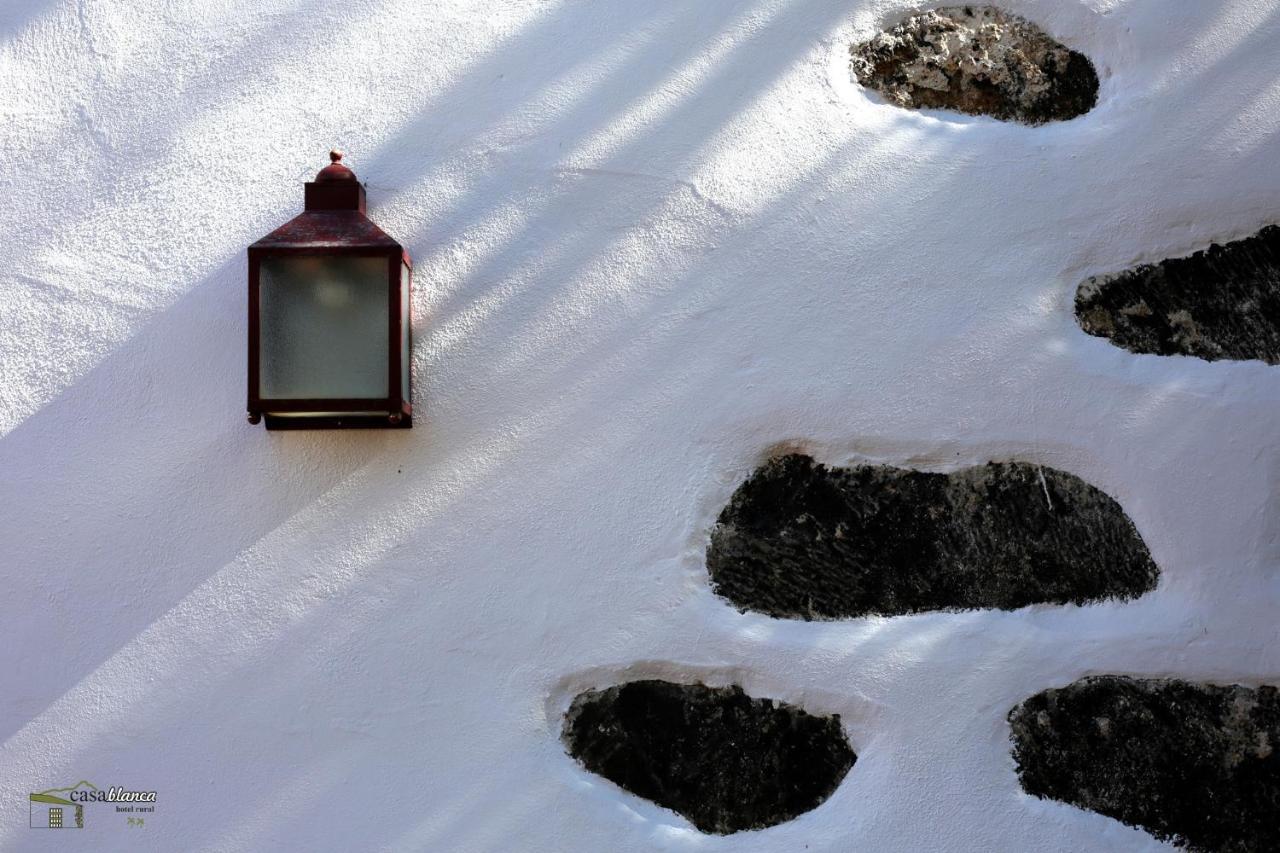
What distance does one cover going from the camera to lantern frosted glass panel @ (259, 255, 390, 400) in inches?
71.6

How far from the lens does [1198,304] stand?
2002mm

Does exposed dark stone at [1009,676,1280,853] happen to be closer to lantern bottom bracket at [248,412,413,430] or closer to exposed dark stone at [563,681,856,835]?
exposed dark stone at [563,681,856,835]

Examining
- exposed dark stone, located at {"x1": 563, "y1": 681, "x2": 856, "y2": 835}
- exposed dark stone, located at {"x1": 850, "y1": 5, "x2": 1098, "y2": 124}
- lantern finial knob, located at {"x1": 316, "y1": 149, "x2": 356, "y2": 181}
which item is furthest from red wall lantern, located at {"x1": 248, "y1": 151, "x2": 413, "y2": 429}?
exposed dark stone, located at {"x1": 850, "y1": 5, "x2": 1098, "y2": 124}

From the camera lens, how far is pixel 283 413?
1.83 m

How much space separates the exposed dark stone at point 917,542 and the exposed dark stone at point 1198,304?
11.2 inches

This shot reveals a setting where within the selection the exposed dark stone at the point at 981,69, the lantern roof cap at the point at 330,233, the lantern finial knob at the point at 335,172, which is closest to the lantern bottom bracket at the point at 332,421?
the lantern roof cap at the point at 330,233

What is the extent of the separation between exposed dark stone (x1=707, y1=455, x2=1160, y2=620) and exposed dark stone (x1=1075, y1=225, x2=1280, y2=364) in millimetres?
286

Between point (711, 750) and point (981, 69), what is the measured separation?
128cm

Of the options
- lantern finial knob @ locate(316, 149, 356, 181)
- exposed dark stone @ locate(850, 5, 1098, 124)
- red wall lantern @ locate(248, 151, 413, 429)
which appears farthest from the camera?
exposed dark stone @ locate(850, 5, 1098, 124)

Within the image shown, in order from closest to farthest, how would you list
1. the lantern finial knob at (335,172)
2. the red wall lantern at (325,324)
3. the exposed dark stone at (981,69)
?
the red wall lantern at (325,324) → the lantern finial knob at (335,172) → the exposed dark stone at (981,69)

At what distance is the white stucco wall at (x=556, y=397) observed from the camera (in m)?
1.90

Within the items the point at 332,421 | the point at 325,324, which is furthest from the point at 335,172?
the point at 332,421

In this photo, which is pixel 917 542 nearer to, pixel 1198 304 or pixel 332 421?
pixel 1198 304

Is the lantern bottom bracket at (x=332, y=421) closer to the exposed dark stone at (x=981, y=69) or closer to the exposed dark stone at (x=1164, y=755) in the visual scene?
the exposed dark stone at (x=981, y=69)
